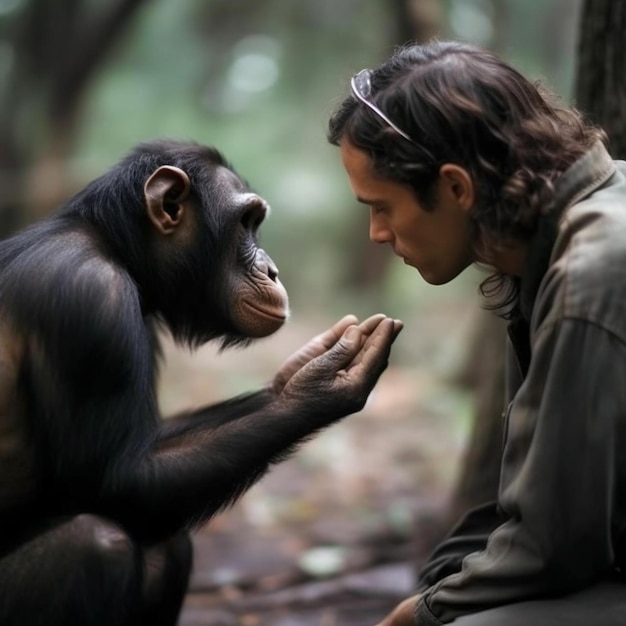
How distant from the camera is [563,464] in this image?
8.01 feet

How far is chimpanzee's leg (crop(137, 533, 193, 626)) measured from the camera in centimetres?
380

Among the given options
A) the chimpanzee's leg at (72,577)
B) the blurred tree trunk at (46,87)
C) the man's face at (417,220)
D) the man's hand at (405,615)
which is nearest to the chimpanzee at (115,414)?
the chimpanzee's leg at (72,577)

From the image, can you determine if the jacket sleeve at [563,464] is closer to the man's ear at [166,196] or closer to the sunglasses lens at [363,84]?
the sunglasses lens at [363,84]

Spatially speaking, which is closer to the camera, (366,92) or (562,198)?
(562,198)

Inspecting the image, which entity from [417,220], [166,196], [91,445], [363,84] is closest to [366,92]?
[363,84]

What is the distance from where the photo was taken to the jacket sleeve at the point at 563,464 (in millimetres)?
2408

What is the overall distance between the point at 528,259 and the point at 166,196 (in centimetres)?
168

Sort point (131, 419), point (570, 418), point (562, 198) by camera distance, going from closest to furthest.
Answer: point (570, 418), point (562, 198), point (131, 419)

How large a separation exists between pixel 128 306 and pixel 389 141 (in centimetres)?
118

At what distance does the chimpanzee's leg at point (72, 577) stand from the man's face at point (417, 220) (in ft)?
4.39

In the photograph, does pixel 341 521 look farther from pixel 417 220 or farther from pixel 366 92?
pixel 366 92

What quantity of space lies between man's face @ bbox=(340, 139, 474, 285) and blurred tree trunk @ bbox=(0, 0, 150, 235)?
8610mm

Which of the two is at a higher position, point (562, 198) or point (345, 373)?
point (562, 198)

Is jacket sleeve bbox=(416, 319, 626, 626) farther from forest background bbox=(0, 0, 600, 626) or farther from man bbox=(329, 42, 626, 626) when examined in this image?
forest background bbox=(0, 0, 600, 626)
